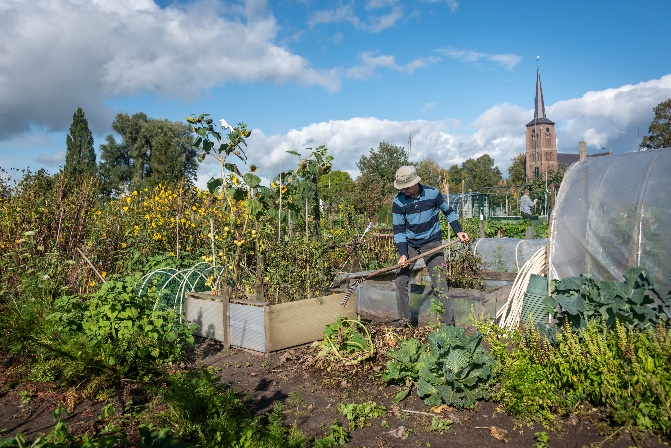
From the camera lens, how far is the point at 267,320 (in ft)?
15.6

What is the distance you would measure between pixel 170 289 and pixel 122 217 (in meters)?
1.89

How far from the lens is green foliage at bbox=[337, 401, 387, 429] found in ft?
11.0

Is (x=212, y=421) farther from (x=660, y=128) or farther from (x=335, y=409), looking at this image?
(x=660, y=128)

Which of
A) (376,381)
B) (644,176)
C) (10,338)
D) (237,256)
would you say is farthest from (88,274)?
(644,176)

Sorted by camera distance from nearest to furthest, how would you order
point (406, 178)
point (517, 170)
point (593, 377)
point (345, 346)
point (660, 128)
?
point (593, 377) → point (345, 346) → point (406, 178) → point (660, 128) → point (517, 170)

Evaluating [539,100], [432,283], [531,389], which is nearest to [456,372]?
[531,389]

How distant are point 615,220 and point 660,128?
39.7 m

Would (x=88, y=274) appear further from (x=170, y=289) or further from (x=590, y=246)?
(x=590, y=246)

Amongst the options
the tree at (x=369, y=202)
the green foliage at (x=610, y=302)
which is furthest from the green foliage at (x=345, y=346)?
the tree at (x=369, y=202)

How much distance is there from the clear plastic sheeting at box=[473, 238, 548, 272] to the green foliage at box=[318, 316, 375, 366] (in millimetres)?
3728

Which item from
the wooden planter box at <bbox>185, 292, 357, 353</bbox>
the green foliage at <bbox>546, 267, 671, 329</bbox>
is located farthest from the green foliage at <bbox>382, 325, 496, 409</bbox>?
the wooden planter box at <bbox>185, 292, 357, 353</bbox>

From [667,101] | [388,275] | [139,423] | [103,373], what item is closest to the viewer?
[139,423]

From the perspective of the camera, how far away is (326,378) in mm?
4094

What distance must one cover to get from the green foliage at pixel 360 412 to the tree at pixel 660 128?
41.3 meters
